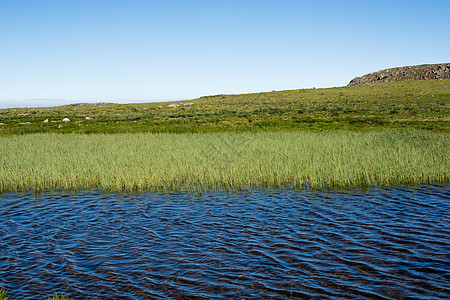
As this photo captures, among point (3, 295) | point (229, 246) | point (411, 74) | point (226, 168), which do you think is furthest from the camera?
point (411, 74)

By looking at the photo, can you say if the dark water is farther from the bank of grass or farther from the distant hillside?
the distant hillside

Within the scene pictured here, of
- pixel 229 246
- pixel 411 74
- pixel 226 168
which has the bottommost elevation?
pixel 229 246

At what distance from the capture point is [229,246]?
8.55 meters

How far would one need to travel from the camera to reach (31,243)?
348 inches

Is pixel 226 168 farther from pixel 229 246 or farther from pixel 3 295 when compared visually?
pixel 3 295

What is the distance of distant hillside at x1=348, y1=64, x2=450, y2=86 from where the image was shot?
4544 inches

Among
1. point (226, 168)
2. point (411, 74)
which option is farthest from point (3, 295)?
point (411, 74)

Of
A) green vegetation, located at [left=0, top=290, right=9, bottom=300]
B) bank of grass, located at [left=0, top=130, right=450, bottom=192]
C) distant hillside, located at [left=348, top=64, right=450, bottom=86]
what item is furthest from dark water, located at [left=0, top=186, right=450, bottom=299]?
distant hillside, located at [left=348, top=64, right=450, bottom=86]

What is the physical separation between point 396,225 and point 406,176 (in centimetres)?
573

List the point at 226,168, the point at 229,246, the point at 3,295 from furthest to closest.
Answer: the point at 226,168
the point at 229,246
the point at 3,295

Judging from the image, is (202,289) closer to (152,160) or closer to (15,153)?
(152,160)

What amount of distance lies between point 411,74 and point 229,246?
130338 millimetres

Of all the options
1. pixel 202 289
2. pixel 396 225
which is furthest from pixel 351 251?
pixel 202 289

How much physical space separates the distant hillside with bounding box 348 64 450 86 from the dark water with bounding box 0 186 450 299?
389 feet
